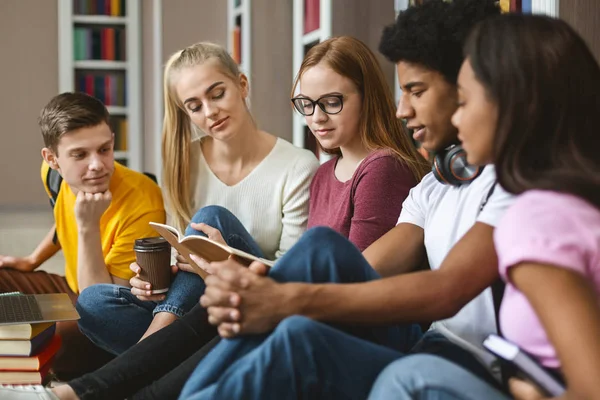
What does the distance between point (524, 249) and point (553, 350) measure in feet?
0.52

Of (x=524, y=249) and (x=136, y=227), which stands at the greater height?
(x=524, y=249)

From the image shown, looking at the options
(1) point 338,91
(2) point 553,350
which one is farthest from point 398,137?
(2) point 553,350

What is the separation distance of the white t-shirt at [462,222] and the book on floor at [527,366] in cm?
20

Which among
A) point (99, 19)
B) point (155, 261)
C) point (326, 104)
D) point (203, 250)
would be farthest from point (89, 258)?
point (99, 19)

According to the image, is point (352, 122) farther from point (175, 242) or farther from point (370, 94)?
point (175, 242)

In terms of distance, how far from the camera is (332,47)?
192 cm

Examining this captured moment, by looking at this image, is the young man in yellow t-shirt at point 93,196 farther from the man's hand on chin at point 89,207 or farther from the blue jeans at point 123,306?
the blue jeans at point 123,306

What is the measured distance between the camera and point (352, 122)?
1.90 metres

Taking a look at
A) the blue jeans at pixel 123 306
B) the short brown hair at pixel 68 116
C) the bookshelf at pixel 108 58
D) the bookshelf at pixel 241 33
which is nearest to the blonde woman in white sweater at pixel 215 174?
the blue jeans at pixel 123 306

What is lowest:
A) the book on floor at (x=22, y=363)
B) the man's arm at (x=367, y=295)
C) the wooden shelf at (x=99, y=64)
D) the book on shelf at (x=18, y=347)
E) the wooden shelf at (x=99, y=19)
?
the book on floor at (x=22, y=363)

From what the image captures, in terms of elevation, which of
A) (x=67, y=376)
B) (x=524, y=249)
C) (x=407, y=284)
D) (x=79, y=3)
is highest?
(x=79, y=3)

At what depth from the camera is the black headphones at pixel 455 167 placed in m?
1.36

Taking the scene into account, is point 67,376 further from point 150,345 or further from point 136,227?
point 150,345

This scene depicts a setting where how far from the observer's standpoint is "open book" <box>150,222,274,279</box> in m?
1.41
